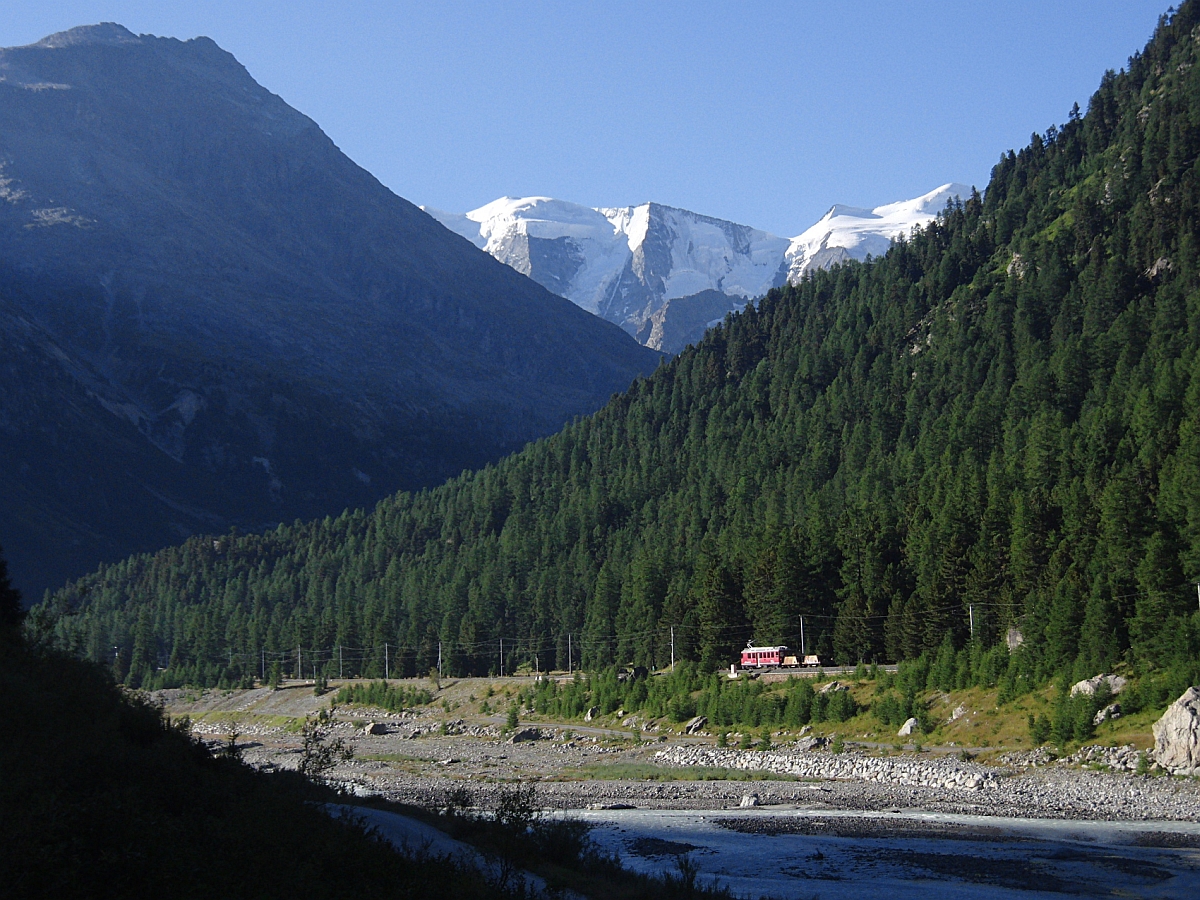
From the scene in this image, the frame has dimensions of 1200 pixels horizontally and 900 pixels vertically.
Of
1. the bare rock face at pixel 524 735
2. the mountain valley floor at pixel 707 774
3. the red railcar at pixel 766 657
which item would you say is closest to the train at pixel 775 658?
the red railcar at pixel 766 657

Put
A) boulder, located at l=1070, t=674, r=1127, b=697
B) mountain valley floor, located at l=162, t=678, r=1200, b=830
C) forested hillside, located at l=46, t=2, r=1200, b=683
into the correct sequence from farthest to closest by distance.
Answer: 1. forested hillside, located at l=46, t=2, r=1200, b=683
2. boulder, located at l=1070, t=674, r=1127, b=697
3. mountain valley floor, located at l=162, t=678, r=1200, b=830

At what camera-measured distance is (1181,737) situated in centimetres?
5850

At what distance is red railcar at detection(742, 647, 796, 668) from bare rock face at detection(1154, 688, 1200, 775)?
153ft

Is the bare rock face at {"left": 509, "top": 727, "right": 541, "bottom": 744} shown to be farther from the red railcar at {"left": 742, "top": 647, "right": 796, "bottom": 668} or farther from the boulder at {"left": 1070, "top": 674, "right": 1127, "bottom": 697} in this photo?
the boulder at {"left": 1070, "top": 674, "right": 1127, "bottom": 697}

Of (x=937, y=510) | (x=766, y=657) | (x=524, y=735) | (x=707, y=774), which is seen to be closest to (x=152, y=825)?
(x=707, y=774)

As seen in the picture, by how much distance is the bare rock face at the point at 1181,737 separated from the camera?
57.9m

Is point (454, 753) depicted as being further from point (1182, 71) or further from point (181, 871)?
point (1182, 71)

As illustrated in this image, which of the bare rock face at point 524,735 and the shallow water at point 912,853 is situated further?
the bare rock face at point 524,735

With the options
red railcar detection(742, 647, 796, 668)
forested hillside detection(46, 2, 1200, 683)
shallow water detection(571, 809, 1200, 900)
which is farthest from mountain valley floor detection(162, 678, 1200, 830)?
forested hillside detection(46, 2, 1200, 683)

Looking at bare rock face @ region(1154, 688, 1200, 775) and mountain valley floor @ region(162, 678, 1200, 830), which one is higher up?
bare rock face @ region(1154, 688, 1200, 775)

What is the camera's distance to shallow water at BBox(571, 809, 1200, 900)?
39.3 m

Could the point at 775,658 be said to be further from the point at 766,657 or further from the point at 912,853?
the point at 912,853

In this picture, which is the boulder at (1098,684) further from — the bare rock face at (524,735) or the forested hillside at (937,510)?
the bare rock face at (524,735)

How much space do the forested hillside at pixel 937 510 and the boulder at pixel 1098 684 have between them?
6.32 feet
